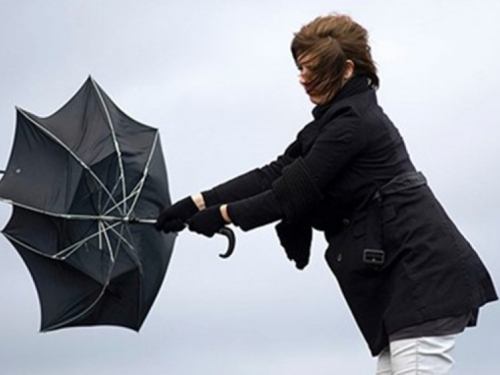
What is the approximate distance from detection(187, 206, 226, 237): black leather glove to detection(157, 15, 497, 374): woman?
114 mm

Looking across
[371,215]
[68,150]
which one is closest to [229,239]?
[371,215]

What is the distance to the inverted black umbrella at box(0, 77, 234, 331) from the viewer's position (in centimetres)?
1092

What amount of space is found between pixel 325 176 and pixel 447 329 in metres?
1.24

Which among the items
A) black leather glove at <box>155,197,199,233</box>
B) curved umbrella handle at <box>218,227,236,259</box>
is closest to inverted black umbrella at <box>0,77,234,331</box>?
black leather glove at <box>155,197,199,233</box>

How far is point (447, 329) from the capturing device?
8836 millimetres

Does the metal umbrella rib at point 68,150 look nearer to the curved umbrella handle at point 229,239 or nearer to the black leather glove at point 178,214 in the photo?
the black leather glove at point 178,214

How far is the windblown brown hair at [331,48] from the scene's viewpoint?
29.3 feet

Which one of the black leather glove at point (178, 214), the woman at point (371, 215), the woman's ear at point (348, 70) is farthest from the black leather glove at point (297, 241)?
the woman's ear at point (348, 70)

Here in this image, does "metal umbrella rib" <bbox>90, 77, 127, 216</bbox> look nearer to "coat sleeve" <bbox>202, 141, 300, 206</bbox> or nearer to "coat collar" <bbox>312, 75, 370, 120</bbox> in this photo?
"coat sleeve" <bbox>202, 141, 300, 206</bbox>

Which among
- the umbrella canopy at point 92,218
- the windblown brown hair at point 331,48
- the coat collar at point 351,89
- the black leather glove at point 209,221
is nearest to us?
the windblown brown hair at point 331,48

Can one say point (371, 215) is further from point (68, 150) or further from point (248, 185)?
point (68, 150)

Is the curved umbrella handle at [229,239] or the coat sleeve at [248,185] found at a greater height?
the coat sleeve at [248,185]

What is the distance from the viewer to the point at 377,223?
894 cm

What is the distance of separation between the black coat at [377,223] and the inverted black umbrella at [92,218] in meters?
1.92
